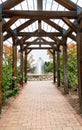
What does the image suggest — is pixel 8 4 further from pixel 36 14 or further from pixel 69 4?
pixel 69 4

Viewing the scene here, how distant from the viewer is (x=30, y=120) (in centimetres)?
678

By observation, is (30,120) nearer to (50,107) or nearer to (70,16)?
(50,107)

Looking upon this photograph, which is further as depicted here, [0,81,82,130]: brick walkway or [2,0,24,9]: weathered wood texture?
[2,0,24,9]: weathered wood texture

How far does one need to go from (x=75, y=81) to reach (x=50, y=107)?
3692 millimetres

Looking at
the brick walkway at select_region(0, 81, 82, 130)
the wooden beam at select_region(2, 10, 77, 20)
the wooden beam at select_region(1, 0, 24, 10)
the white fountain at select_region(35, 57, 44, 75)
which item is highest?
the wooden beam at select_region(1, 0, 24, 10)

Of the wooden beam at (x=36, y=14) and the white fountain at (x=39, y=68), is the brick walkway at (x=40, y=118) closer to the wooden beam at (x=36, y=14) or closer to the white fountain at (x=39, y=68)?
the wooden beam at (x=36, y=14)

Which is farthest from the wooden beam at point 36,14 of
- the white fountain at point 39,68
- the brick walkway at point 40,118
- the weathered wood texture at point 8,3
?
the white fountain at point 39,68

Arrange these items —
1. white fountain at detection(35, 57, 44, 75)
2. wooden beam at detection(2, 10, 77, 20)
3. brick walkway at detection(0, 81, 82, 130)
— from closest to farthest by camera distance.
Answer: brick walkway at detection(0, 81, 82, 130), wooden beam at detection(2, 10, 77, 20), white fountain at detection(35, 57, 44, 75)

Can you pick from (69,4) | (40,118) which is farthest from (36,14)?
(40,118)

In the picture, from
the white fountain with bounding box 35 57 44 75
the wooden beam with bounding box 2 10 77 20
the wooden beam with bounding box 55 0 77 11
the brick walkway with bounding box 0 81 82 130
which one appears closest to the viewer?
the brick walkway with bounding box 0 81 82 130

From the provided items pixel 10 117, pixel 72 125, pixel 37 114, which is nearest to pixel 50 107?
pixel 37 114

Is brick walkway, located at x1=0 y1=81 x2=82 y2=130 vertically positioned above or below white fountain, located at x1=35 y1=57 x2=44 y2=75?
below

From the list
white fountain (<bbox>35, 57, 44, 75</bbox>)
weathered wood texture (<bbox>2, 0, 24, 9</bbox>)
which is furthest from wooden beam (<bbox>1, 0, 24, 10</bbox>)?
white fountain (<bbox>35, 57, 44, 75</bbox>)

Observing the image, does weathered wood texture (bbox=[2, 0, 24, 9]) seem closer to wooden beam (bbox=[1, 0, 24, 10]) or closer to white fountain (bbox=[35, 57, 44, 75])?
wooden beam (bbox=[1, 0, 24, 10])
